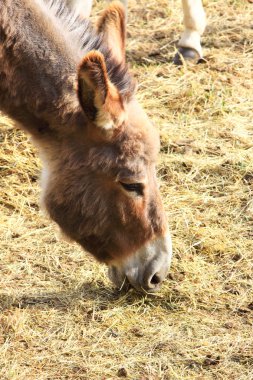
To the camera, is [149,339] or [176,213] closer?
[149,339]

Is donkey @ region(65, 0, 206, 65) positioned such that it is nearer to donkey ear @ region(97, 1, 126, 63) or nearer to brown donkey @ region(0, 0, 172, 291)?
donkey ear @ region(97, 1, 126, 63)

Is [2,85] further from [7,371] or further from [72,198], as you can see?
[7,371]

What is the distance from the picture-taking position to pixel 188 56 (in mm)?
7934

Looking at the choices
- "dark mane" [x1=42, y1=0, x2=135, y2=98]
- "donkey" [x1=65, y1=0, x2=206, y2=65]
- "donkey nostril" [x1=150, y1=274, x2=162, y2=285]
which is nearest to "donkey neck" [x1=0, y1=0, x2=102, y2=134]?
"dark mane" [x1=42, y1=0, x2=135, y2=98]

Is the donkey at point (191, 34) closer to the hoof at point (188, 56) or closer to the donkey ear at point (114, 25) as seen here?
the hoof at point (188, 56)

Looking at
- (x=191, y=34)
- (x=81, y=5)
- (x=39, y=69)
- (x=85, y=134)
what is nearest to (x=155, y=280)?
(x=85, y=134)

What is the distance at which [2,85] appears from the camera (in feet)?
13.9

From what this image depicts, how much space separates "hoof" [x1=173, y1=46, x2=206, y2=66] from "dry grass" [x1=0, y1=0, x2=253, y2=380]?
0.41 ft

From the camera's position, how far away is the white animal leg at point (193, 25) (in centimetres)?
795

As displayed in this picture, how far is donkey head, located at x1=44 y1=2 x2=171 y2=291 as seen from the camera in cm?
427

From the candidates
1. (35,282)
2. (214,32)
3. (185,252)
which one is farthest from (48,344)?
(214,32)

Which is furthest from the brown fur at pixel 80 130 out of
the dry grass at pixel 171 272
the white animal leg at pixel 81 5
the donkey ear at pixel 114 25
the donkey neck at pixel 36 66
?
the white animal leg at pixel 81 5

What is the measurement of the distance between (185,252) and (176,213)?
1.73 ft

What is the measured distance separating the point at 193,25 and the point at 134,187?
13.2ft
